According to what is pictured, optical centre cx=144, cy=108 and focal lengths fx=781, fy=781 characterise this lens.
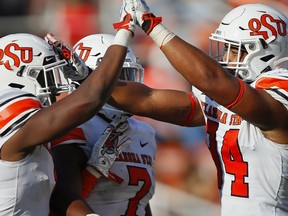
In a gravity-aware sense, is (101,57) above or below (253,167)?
above

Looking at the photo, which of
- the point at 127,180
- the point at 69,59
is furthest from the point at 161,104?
the point at 69,59

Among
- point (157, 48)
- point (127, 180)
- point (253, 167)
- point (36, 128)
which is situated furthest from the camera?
point (157, 48)

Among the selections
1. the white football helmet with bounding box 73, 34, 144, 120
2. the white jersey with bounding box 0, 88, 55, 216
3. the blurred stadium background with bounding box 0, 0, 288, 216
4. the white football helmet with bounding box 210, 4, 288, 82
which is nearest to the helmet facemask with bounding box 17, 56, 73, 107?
the white jersey with bounding box 0, 88, 55, 216

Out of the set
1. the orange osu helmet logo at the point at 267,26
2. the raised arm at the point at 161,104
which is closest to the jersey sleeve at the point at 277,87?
the orange osu helmet logo at the point at 267,26

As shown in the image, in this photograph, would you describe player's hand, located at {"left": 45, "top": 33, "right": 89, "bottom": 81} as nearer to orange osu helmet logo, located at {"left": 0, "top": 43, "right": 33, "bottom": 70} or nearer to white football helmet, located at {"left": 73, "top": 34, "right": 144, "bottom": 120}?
orange osu helmet logo, located at {"left": 0, "top": 43, "right": 33, "bottom": 70}

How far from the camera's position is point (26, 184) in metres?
3.01

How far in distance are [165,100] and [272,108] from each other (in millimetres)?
705

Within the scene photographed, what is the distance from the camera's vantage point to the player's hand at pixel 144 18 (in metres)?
3.18

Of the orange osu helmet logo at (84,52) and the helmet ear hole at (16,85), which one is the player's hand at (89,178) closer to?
the helmet ear hole at (16,85)

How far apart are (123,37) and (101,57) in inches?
37.0

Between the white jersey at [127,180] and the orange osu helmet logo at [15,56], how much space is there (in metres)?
0.54

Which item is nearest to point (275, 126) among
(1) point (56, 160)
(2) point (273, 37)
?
(2) point (273, 37)

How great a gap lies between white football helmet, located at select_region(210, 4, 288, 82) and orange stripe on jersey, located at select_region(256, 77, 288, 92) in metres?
0.25

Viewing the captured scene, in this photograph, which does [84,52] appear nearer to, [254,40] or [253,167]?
[254,40]
